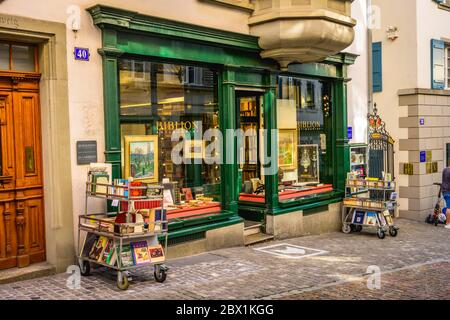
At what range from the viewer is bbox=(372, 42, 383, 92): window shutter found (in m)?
15.9

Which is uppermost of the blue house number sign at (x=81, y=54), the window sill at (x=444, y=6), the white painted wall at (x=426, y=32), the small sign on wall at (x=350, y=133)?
the window sill at (x=444, y=6)

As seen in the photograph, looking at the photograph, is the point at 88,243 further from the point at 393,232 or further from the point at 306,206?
the point at 393,232

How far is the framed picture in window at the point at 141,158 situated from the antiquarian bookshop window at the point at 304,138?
12.0 ft

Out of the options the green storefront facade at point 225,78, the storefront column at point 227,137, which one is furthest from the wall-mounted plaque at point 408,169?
the storefront column at point 227,137

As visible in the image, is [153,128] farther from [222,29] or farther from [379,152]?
[379,152]

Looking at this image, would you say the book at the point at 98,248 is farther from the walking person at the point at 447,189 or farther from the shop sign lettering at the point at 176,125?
the walking person at the point at 447,189

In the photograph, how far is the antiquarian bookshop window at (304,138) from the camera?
12.3m

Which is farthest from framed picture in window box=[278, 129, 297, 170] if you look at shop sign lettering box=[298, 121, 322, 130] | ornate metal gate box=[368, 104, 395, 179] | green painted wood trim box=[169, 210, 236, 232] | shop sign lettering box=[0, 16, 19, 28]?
shop sign lettering box=[0, 16, 19, 28]

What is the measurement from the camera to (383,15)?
1592 centimetres

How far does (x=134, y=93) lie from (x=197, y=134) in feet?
5.69

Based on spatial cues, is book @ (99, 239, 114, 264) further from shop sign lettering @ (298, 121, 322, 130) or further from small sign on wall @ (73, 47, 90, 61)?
shop sign lettering @ (298, 121, 322, 130)

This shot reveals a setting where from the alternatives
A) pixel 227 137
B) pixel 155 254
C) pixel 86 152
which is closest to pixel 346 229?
pixel 227 137

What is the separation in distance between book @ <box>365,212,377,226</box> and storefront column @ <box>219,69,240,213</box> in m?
3.51

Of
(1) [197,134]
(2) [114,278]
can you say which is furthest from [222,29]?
(2) [114,278]
